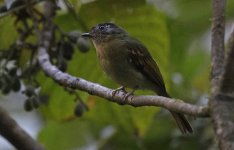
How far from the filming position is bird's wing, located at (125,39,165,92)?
324 cm

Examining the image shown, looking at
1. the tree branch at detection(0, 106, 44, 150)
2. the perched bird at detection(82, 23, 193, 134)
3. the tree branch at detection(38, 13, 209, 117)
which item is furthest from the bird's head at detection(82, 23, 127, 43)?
the tree branch at detection(0, 106, 44, 150)

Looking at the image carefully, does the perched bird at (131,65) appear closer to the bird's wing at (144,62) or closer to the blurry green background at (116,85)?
Result: the bird's wing at (144,62)

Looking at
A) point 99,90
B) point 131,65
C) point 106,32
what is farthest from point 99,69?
point 99,90

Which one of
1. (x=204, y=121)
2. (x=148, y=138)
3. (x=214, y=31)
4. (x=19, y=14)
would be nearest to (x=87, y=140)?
(x=148, y=138)

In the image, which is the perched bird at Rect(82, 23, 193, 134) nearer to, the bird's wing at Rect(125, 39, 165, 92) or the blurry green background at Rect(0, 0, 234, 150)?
the bird's wing at Rect(125, 39, 165, 92)

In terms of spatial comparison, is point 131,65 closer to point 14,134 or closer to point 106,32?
point 106,32

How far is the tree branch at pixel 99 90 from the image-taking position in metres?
1.58

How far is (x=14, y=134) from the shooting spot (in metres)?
3.03

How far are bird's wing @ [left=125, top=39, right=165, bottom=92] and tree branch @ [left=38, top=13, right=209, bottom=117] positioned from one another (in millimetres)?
431

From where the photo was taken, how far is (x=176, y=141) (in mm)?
3818

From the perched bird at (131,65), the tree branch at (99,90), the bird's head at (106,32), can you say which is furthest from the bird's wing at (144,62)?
the tree branch at (99,90)

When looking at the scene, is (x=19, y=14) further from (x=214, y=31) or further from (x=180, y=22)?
(x=214, y=31)

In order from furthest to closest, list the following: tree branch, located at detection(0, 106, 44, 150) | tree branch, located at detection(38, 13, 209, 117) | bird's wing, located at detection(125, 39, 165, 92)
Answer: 1. bird's wing, located at detection(125, 39, 165, 92)
2. tree branch, located at detection(0, 106, 44, 150)
3. tree branch, located at detection(38, 13, 209, 117)

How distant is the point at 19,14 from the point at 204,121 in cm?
122
